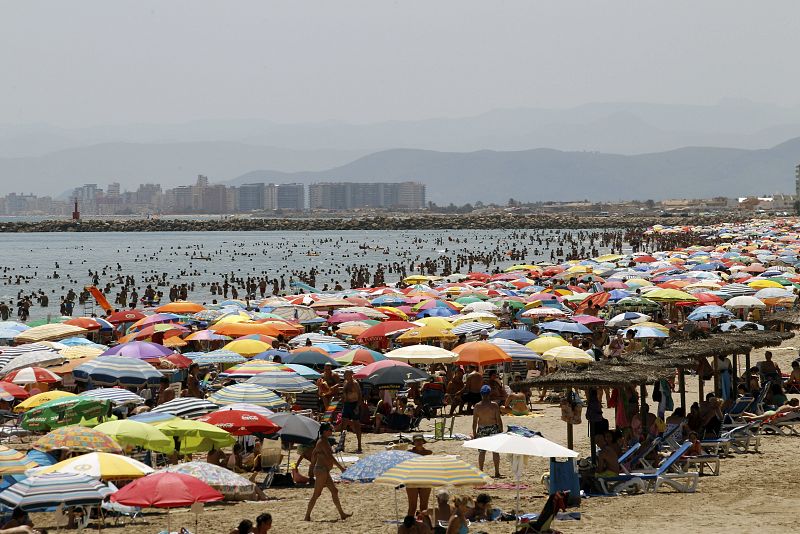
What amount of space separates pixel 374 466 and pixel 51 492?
2.78 m

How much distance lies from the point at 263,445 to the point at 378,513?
2.91m

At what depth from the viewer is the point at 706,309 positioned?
22328mm

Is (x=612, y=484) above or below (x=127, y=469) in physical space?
below

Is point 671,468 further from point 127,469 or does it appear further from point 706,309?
point 706,309

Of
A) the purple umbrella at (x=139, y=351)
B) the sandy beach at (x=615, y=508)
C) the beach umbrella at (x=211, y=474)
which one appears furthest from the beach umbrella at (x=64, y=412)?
the purple umbrella at (x=139, y=351)

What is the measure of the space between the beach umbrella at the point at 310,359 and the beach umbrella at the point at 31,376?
3.57 m

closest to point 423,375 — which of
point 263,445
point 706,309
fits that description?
point 263,445

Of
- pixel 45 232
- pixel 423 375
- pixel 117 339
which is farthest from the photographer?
pixel 45 232

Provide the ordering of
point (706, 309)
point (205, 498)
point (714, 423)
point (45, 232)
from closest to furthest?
point (205, 498), point (714, 423), point (706, 309), point (45, 232)

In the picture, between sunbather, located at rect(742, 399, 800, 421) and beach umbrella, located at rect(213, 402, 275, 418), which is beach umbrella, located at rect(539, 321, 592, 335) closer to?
sunbather, located at rect(742, 399, 800, 421)

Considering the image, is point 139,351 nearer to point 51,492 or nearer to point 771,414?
point 51,492

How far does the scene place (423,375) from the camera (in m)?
15.3

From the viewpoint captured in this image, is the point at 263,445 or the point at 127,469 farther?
the point at 263,445

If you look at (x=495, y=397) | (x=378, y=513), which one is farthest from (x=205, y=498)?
(x=495, y=397)
